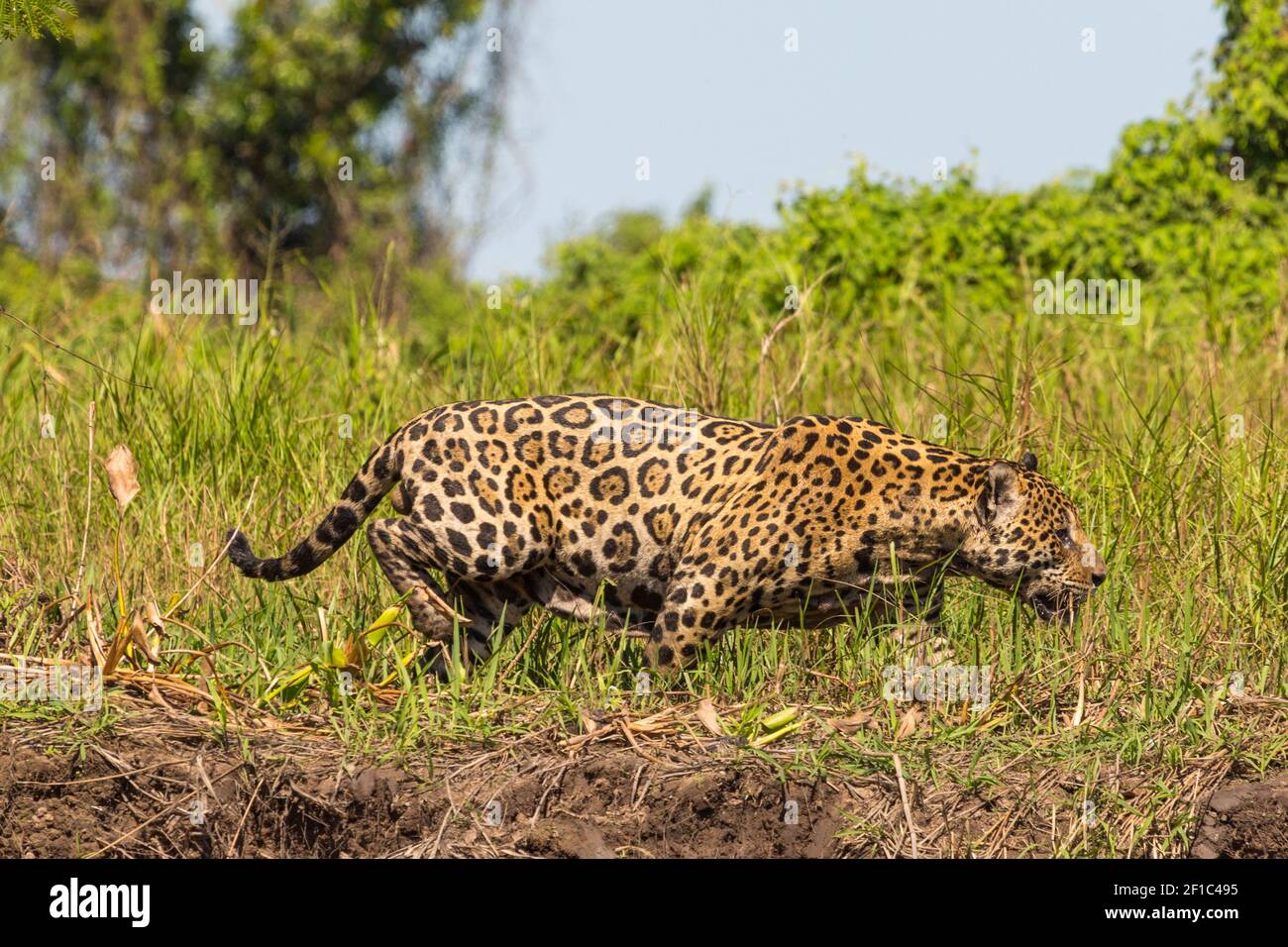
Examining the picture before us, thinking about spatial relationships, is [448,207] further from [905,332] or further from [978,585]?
[978,585]

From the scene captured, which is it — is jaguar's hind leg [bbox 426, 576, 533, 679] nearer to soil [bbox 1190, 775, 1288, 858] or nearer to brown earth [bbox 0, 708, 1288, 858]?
brown earth [bbox 0, 708, 1288, 858]

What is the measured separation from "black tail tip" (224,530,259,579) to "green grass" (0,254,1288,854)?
22 cm

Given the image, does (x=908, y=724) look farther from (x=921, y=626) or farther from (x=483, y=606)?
(x=483, y=606)

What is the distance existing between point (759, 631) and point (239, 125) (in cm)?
1707

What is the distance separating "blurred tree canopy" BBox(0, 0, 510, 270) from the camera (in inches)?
842

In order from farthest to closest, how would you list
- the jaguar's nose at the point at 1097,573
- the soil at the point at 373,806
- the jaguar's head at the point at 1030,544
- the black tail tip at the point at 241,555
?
the black tail tip at the point at 241,555
the jaguar's nose at the point at 1097,573
the jaguar's head at the point at 1030,544
the soil at the point at 373,806

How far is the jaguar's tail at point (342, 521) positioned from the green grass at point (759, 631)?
0.47ft

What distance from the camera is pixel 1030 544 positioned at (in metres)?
5.71

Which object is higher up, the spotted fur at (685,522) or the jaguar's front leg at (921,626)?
the spotted fur at (685,522)

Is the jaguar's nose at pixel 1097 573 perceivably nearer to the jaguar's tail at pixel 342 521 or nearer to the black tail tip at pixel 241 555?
the jaguar's tail at pixel 342 521

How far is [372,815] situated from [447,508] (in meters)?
1.31

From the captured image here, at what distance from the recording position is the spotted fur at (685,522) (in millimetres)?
5664

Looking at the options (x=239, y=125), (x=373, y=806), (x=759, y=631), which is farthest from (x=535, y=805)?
(x=239, y=125)

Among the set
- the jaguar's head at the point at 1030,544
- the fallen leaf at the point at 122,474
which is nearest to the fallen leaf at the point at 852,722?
the jaguar's head at the point at 1030,544
